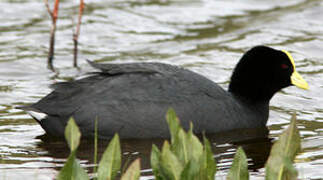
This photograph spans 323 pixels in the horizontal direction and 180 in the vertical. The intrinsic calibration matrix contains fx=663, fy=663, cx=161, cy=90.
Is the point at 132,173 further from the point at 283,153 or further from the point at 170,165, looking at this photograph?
the point at 283,153

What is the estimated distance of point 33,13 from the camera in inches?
476

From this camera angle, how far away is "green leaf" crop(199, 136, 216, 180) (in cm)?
418

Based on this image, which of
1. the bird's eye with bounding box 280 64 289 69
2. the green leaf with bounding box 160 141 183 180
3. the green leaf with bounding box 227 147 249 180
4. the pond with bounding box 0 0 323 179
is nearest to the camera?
the green leaf with bounding box 160 141 183 180

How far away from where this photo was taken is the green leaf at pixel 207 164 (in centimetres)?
418

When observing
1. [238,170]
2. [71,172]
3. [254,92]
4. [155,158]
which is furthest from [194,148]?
[254,92]

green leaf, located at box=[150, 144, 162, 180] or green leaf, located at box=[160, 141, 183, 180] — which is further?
green leaf, located at box=[150, 144, 162, 180]

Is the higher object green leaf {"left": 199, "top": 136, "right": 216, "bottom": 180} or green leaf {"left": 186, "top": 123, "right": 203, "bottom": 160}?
green leaf {"left": 186, "top": 123, "right": 203, "bottom": 160}

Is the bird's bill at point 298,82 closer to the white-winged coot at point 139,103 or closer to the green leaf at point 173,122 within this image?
the white-winged coot at point 139,103

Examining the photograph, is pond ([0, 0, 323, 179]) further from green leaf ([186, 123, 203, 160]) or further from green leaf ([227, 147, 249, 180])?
green leaf ([186, 123, 203, 160])

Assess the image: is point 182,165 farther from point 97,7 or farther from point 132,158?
point 97,7

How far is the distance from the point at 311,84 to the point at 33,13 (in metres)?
5.60

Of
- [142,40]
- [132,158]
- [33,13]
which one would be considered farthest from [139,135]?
[33,13]

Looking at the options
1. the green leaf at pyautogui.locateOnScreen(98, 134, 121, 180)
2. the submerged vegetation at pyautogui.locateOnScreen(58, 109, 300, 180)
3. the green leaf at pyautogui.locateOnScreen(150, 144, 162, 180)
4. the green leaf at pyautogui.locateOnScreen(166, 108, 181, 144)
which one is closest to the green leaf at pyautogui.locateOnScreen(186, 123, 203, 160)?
the submerged vegetation at pyautogui.locateOnScreen(58, 109, 300, 180)

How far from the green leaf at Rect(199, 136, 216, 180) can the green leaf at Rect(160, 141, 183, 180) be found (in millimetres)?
211
